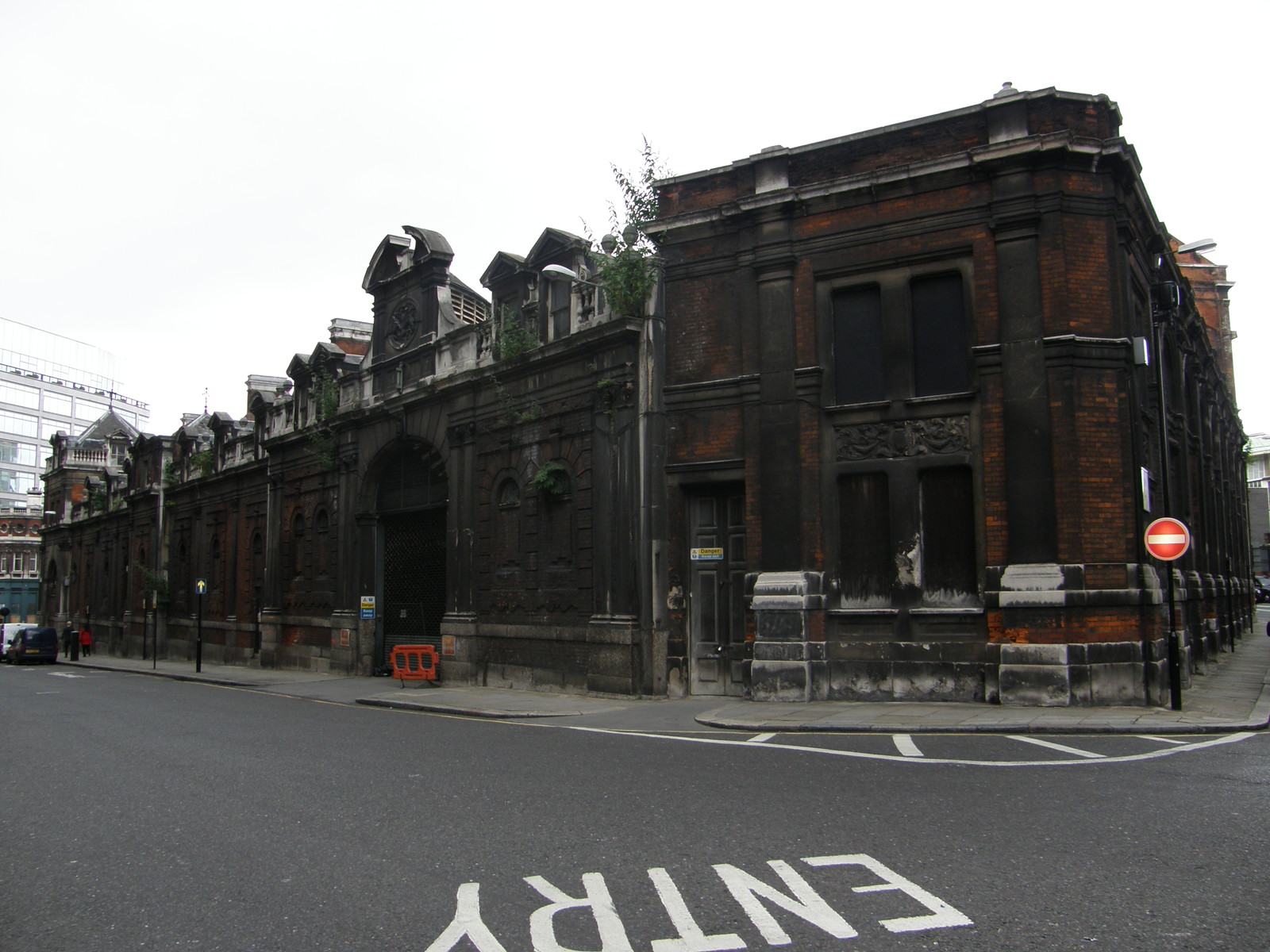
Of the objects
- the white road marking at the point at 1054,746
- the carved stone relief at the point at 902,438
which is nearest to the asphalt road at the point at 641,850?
the white road marking at the point at 1054,746

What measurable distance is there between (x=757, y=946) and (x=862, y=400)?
468 inches

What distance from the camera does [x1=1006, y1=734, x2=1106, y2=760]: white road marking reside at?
964cm

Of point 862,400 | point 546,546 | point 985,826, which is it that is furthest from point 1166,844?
point 546,546

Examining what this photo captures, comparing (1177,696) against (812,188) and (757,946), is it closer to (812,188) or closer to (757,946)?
(812,188)

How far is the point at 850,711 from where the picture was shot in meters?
13.7

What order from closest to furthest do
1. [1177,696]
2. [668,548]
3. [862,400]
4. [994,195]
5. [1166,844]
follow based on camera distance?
[1166,844] < [1177,696] < [994,195] < [862,400] < [668,548]

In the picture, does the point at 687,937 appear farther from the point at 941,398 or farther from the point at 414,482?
the point at 414,482

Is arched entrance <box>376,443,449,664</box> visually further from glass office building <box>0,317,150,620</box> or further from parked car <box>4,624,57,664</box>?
glass office building <box>0,317,150,620</box>

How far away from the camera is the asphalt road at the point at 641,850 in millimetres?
4828

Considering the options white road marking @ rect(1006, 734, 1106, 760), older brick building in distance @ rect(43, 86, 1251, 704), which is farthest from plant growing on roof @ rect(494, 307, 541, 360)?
white road marking @ rect(1006, 734, 1106, 760)

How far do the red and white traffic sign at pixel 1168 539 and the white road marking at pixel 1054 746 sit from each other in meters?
3.23

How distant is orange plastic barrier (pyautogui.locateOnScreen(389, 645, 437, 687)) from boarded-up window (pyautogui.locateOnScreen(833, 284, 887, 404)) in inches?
433

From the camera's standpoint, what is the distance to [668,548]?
17.1 metres

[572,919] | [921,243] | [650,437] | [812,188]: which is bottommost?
[572,919]
